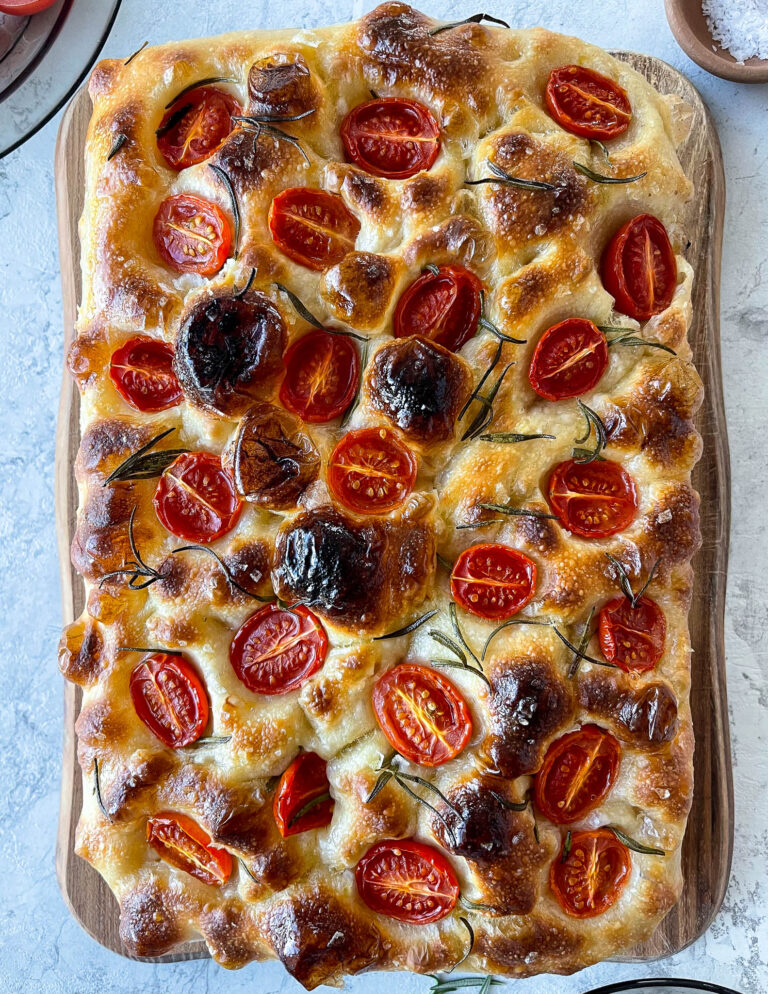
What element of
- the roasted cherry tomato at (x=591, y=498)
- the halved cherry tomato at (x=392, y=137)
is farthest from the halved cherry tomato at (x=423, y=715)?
the halved cherry tomato at (x=392, y=137)

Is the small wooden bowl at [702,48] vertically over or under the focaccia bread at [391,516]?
over

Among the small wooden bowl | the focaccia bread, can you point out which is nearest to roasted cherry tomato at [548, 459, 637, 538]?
the focaccia bread

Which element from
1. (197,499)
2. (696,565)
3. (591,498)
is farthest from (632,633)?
(197,499)

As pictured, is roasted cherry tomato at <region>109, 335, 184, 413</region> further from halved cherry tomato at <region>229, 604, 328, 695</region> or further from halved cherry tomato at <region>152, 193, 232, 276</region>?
halved cherry tomato at <region>229, 604, 328, 695</region>

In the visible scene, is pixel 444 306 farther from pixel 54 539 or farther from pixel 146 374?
pixel 54 539

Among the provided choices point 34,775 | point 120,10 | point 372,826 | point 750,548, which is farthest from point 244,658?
point 120,10

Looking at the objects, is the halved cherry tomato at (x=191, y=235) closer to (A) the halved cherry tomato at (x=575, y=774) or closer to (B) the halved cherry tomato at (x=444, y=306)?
(B) the halved cherry tomato at (x=444, y=306)
